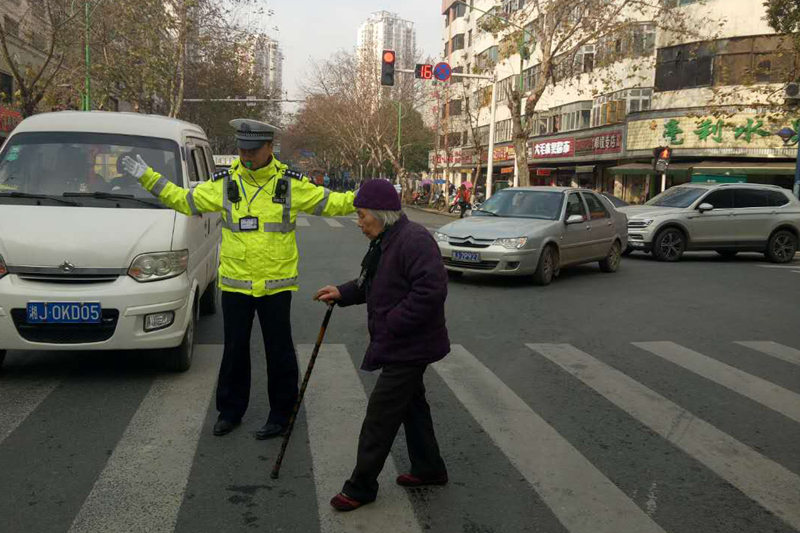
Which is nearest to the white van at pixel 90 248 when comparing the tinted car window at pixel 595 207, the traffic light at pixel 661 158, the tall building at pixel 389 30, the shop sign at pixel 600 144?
the tinted car window at pixel 595 207

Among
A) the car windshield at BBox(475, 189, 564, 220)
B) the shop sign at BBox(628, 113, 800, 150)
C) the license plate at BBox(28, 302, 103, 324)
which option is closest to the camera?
the license plate at BBox(28, 302, 103, 324)

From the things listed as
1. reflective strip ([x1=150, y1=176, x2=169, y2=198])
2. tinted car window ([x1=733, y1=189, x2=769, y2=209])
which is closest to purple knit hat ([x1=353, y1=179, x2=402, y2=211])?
reflective strip ([x1=150, y1=176, x2=169, y2=198])

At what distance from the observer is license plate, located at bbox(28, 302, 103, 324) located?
5.31 metres

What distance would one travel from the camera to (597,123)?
38.9 m

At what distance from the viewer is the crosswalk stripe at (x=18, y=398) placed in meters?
4.82

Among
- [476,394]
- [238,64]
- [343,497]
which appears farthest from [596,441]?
[238,64]

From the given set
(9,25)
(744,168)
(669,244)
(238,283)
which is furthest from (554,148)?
(238,283)

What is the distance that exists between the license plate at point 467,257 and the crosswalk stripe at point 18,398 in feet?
22.3

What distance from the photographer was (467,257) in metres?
11.5

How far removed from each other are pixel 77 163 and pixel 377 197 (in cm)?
358

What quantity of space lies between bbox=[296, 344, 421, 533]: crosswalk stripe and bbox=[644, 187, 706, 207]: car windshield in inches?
465

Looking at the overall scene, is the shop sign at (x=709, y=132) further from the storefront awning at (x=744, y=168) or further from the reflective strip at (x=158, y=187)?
the reflective strip at (x=158, y=187)

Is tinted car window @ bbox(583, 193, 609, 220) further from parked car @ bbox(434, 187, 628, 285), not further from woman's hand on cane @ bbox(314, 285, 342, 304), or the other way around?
woman's hand on cane @ bbox(314, 285, 342, 304)

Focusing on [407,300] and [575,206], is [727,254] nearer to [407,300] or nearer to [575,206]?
[575,206]
